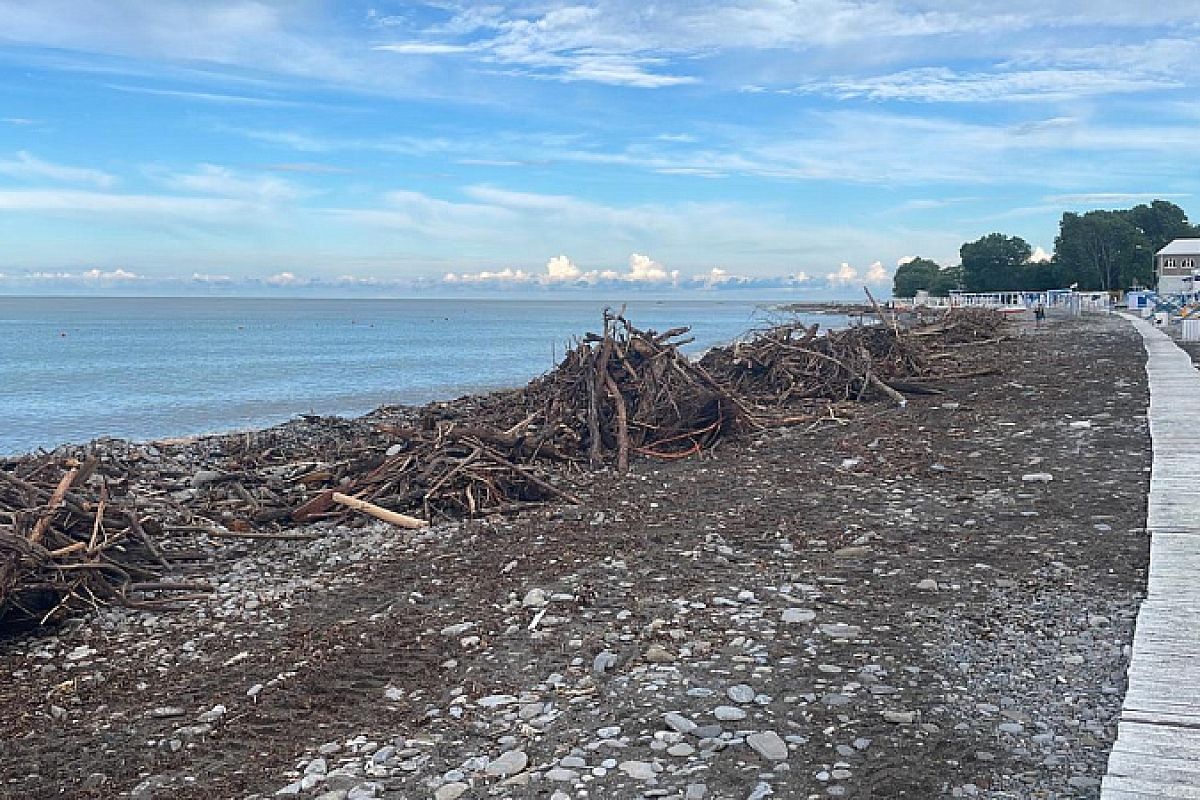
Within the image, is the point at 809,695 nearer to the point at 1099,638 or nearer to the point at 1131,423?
the point at 1099,638

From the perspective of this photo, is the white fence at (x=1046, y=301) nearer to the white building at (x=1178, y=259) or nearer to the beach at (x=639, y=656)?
the white building at (x=1178, y=259)

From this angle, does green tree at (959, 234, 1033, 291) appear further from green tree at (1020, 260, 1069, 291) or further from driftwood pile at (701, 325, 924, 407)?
driftwood pile at (701, 325, 924, 407)

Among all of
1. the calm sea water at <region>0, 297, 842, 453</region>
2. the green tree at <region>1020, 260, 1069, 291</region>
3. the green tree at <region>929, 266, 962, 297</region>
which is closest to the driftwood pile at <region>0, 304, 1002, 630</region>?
the calm sea water at <region>0, 297, 842, 453</region>

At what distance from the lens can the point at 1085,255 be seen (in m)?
99.4

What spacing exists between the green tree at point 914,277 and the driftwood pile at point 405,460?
118 m

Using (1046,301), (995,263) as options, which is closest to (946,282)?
(995,263)

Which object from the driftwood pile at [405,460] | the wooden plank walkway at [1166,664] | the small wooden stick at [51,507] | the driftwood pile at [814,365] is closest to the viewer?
the wooden plank walkway at [1166,664]

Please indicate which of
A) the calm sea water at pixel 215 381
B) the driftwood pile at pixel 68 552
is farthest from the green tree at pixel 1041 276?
the driftwood pile at pixel 68 552

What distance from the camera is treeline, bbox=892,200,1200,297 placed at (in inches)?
3853

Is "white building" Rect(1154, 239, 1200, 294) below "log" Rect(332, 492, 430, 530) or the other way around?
the other way around

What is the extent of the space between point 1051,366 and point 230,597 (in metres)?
17.7

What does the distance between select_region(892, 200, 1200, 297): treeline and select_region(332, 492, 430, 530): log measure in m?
97.0

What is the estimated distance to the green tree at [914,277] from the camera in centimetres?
13388

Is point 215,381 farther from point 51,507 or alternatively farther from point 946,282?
point 946,282
